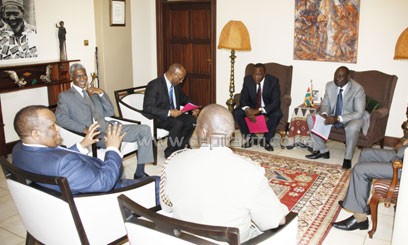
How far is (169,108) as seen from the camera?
5.04 meters

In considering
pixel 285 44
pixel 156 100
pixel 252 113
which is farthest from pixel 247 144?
pixel 285 44

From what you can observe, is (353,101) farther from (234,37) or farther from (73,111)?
(73,111)

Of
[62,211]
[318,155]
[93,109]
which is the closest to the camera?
[62,211]

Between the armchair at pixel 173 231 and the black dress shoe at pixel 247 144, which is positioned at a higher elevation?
the armchair at pixel 173 231

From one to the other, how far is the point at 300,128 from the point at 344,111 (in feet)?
2.07

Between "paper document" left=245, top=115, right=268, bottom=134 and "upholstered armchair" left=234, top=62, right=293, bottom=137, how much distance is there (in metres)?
0.39

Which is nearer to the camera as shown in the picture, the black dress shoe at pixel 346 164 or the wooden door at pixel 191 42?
the black dress shoe at pixel 346 164

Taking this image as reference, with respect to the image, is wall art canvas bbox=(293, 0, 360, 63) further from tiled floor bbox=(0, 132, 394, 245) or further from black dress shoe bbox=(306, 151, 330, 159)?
tiled floor bbox=(0, 132, 394, 245)

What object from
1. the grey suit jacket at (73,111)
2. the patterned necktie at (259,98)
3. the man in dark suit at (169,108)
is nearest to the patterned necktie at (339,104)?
the patterned necktie at (259,98)

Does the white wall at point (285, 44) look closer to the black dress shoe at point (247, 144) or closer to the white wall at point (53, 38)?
the white wall at point (53, 38)

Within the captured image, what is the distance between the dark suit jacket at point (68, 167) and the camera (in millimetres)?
2172

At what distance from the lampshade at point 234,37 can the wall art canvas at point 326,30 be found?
2.47 ft

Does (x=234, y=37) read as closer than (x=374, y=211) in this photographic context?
No

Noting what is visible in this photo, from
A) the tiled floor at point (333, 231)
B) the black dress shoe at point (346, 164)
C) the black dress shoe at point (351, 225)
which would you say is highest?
the black dress shoe at point (346, 164)
